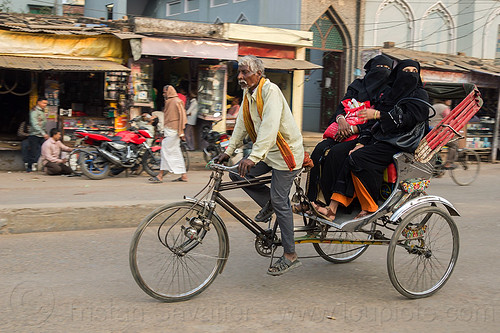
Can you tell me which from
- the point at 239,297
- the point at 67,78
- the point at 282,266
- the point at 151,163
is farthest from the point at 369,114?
the point at 67,78

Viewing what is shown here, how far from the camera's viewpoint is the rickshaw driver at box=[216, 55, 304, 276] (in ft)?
12.8

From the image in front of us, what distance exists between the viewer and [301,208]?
14.5 ft

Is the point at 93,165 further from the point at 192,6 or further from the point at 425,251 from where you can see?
the point at 192,6

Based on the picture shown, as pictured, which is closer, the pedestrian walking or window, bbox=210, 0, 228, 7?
the pedestrian walking

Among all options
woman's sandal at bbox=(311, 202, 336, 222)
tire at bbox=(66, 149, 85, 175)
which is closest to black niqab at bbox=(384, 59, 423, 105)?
woman's sandal at bbox=(311, 202, 336, 222)

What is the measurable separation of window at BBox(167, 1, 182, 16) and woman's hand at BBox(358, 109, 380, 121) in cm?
2023

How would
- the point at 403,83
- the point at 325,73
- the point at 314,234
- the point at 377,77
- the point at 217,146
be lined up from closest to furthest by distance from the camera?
the point at 403,83 < the point at 314,234 < the point at 377,77 < the point at 217,146 < the point at 325,73

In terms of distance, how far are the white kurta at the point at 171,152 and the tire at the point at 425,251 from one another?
6222 millimetres

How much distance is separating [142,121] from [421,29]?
480 inches

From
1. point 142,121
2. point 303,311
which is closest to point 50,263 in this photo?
point 303,311

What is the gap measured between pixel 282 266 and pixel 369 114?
1.40m

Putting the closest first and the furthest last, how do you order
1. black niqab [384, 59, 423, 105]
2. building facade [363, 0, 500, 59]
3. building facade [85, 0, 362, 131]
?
black niqab [384, 59, 423, 105] → building facade [85, 0, 362, 131] → building facade [363, 0, 500, 59]

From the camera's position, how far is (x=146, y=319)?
138 inches

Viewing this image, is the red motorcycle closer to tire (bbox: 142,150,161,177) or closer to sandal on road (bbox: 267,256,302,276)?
tire (bbox: 142,150,161,177)
